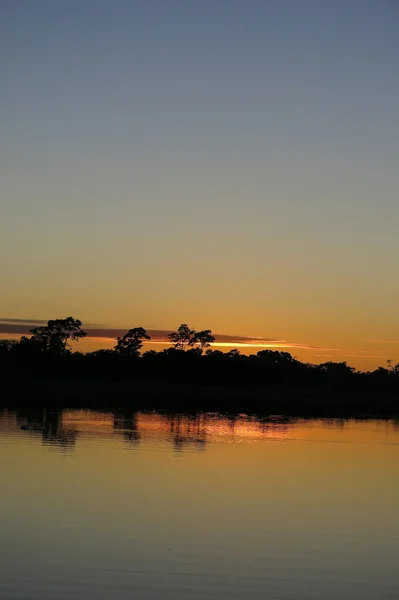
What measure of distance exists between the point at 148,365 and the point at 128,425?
49.1 m

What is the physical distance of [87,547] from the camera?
15.5m

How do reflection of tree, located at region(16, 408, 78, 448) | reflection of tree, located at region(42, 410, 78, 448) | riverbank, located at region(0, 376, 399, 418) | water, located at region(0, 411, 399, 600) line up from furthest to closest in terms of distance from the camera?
riverbank, located at region(0, 376, 399, 418) < reflection of tree, located at region(16, 408, 78, 448) < reflection of tree, located at region(42, 410, 78, 448) < water, located at region(0, 411, 399, 600)

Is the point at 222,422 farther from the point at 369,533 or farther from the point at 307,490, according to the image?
the point at 369,533

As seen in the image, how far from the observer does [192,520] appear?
18.4 m

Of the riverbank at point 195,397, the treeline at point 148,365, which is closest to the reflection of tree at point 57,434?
the riverbank at point 195,397

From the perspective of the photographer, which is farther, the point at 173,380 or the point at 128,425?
the point at 173,380

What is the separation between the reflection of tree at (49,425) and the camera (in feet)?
105

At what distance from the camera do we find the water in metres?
13.7

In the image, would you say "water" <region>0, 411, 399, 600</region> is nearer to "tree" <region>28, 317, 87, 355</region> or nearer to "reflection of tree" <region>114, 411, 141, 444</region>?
"reflection of tree" <region>114, 411, 141, 444</region>

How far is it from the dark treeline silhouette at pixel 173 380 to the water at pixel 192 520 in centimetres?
2909

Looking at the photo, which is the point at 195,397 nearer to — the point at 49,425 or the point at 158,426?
the point at 158,426

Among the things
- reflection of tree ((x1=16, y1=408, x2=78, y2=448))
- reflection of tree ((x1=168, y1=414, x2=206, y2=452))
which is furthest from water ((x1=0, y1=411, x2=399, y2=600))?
reflection of tree ((x1=168, y1=414, x2=206, y2=452))

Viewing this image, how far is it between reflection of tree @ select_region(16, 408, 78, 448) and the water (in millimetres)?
249

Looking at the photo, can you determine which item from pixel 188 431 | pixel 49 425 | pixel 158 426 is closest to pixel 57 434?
pixel 49 425
